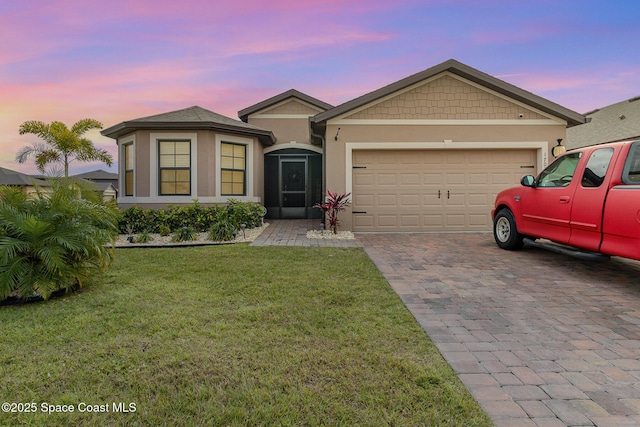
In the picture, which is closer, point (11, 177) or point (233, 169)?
point (233, 169)

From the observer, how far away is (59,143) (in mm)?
14586

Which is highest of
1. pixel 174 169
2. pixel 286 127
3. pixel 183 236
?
pixel 286 127

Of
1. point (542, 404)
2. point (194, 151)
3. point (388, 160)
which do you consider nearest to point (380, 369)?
point (542, 404)

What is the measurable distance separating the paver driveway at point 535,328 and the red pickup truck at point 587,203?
1.81 ft

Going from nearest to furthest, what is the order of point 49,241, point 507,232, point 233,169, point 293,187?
1. point 49,241
2. point 507,232
3. point 233,169
4. point 293,187

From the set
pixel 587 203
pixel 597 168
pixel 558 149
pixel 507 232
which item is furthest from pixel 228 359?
pixel 558 149

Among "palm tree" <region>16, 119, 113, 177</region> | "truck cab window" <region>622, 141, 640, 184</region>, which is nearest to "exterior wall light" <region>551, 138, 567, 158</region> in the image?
"truck cab window" <region>622, 141, 640, 184</region>

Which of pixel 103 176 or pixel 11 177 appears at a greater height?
pixel 103 176

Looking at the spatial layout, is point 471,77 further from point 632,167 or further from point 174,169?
point 174,169

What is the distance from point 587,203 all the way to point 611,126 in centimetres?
1749

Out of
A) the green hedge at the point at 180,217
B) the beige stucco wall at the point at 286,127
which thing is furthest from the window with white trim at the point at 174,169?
the beige stucco wall at the point at 286,127

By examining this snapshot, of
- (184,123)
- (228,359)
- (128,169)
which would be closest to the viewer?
(228,359)

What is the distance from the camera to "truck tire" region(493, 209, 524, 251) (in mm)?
6719

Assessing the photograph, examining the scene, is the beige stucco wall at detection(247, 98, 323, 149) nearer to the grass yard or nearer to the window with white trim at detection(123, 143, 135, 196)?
the window with white trim at detection(123, 143, 135, 196)
